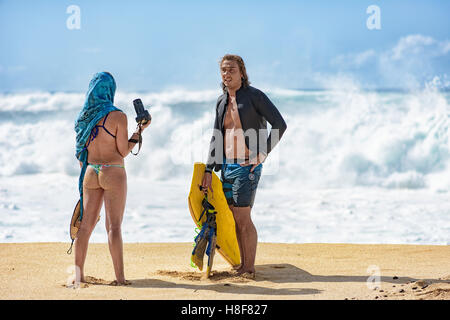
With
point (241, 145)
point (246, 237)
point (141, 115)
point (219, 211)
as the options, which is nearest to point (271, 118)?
point (241, 145)

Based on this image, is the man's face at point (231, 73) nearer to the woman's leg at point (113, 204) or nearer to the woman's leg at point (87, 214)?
the woman's leg at point (113, 204)

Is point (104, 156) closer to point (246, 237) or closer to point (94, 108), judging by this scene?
point (94, 108)

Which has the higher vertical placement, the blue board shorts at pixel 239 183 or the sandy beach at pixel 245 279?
the blue board shorts at pixel 239 183

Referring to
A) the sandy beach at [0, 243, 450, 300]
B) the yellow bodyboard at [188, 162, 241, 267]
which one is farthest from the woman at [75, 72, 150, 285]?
the yellow bodyboard at [188, 162, 241, 267]

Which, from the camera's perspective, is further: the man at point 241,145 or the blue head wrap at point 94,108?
the man at point 241,145

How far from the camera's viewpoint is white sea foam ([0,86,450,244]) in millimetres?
10680

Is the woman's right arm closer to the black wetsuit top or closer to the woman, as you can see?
the woman

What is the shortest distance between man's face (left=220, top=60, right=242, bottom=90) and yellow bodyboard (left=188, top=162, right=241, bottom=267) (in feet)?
Result: 2.70

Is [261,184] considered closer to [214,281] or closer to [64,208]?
[64,208]

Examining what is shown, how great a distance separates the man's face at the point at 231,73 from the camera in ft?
19.9

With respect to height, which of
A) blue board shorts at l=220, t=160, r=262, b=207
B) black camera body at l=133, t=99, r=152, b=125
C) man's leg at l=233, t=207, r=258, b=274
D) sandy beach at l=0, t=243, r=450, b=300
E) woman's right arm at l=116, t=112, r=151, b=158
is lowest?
sandy beach at l=0, t=243, r=450, b=300

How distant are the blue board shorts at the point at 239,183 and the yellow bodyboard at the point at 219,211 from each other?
7cm

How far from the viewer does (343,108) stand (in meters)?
21.5

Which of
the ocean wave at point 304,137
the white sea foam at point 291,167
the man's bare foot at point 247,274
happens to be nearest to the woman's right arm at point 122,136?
the man's bare foot at point 247,274
